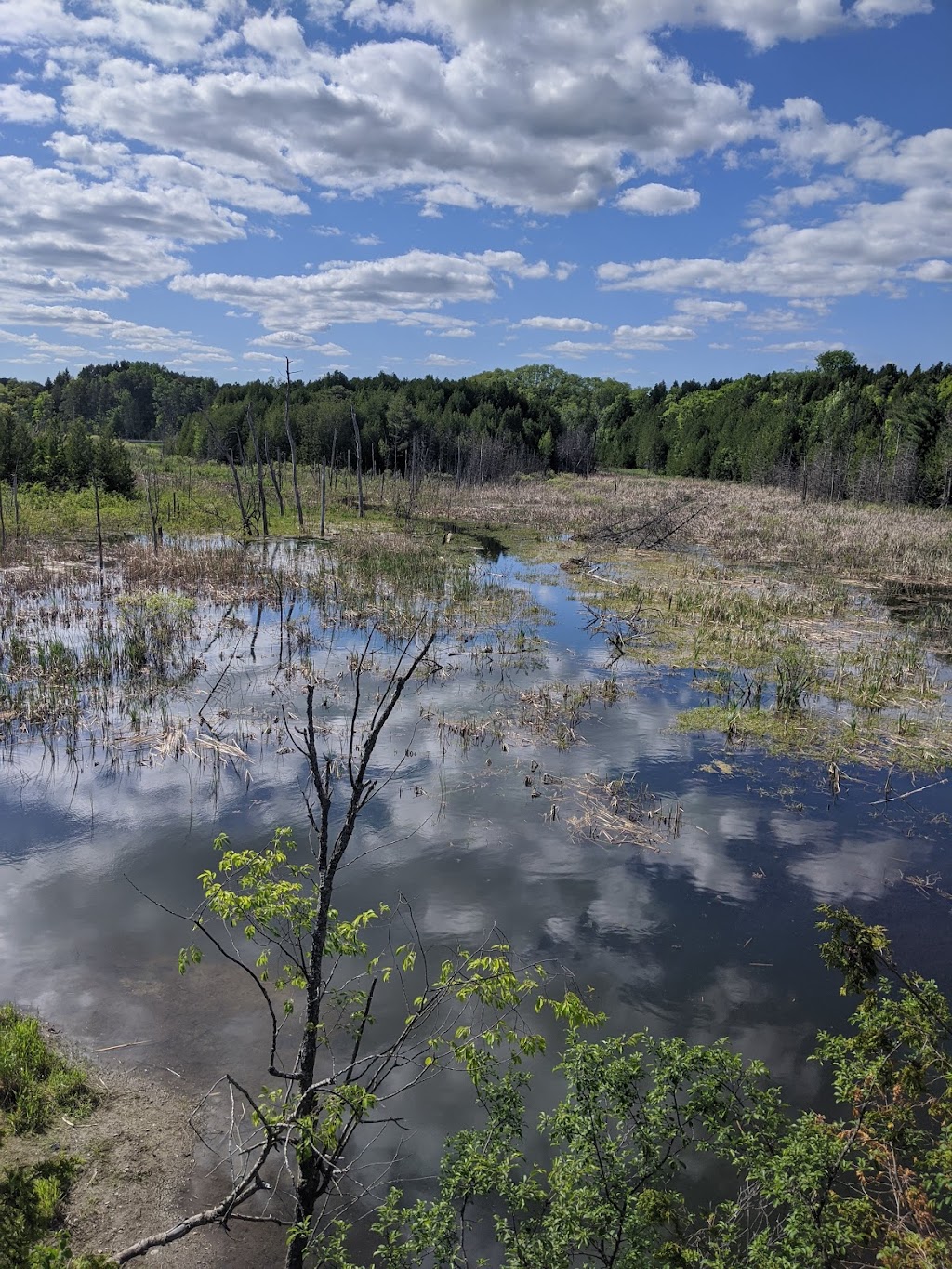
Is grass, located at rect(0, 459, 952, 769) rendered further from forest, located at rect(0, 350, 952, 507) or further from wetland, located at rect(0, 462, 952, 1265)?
forest, located at rect(0, 350, 952, 507)

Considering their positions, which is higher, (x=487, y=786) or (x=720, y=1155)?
(x=720, y=1155)

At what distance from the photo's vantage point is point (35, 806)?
11.3m

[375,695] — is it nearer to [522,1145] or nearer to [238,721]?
[238,721]

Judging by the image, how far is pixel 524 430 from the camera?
3297 inches

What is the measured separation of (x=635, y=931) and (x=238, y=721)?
8.45 meters

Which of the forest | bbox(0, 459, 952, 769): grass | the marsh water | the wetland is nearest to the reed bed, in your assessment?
bbox(0, 459, 952, 769): grass

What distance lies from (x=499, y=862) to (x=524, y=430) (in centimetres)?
7749

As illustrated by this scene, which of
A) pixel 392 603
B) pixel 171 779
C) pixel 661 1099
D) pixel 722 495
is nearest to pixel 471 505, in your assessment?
pixel 722 495

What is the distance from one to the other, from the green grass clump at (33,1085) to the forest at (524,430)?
32562mm

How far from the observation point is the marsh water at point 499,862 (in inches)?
303

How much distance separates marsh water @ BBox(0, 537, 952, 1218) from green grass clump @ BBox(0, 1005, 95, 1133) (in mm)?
440

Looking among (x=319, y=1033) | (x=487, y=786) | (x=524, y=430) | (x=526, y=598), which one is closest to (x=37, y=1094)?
(x=319, y=1033)

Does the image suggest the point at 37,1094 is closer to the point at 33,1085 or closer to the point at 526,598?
the point at 33,1085

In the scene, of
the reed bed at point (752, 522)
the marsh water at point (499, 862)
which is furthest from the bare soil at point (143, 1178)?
the reed bed at point (752, 522)
